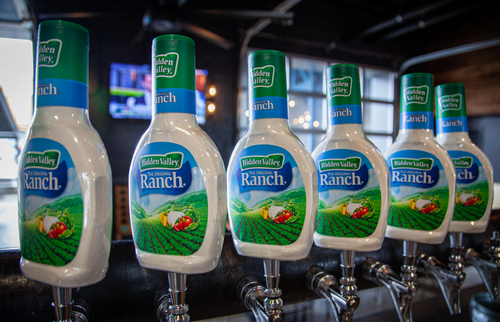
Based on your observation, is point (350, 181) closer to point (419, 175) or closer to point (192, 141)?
point (419, 175)

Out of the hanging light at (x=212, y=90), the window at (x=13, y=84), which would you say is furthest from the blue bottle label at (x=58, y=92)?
the hanging light at (x=212, y=90)

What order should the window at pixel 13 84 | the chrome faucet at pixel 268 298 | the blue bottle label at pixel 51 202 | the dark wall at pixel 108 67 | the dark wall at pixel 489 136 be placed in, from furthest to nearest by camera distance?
1. the dark wall at pixel 489 136
2. the dark wall at pixel 108 67
3. the window at pixel 13 84
4. the chrome faucet at pixel 268 298
5. the blue bottle label at pixel 51 202

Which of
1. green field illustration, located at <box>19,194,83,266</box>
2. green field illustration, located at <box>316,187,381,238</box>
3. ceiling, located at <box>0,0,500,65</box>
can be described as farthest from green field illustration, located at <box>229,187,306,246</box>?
ceiling, located at <box>0,0,500,65</box>

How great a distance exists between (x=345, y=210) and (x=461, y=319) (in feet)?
2.16

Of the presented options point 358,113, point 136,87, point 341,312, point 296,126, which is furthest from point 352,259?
point 296,126

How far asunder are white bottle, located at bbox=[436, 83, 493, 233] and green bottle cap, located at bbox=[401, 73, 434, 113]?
121mm

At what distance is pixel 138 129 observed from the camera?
4785 mm

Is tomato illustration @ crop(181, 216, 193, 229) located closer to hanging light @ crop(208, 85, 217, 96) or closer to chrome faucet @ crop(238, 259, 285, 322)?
chrome faucet @ crop(238, 259, 285, 322)

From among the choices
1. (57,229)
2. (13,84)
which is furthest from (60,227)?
(13,84)

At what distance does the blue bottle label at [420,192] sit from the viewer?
2.05 ft

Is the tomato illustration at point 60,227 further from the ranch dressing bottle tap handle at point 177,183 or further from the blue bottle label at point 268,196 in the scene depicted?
the blue bottle label at point 268,196

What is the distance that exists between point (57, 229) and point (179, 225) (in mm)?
136

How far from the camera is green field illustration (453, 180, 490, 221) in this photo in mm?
740

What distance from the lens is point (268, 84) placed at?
0.50 m
